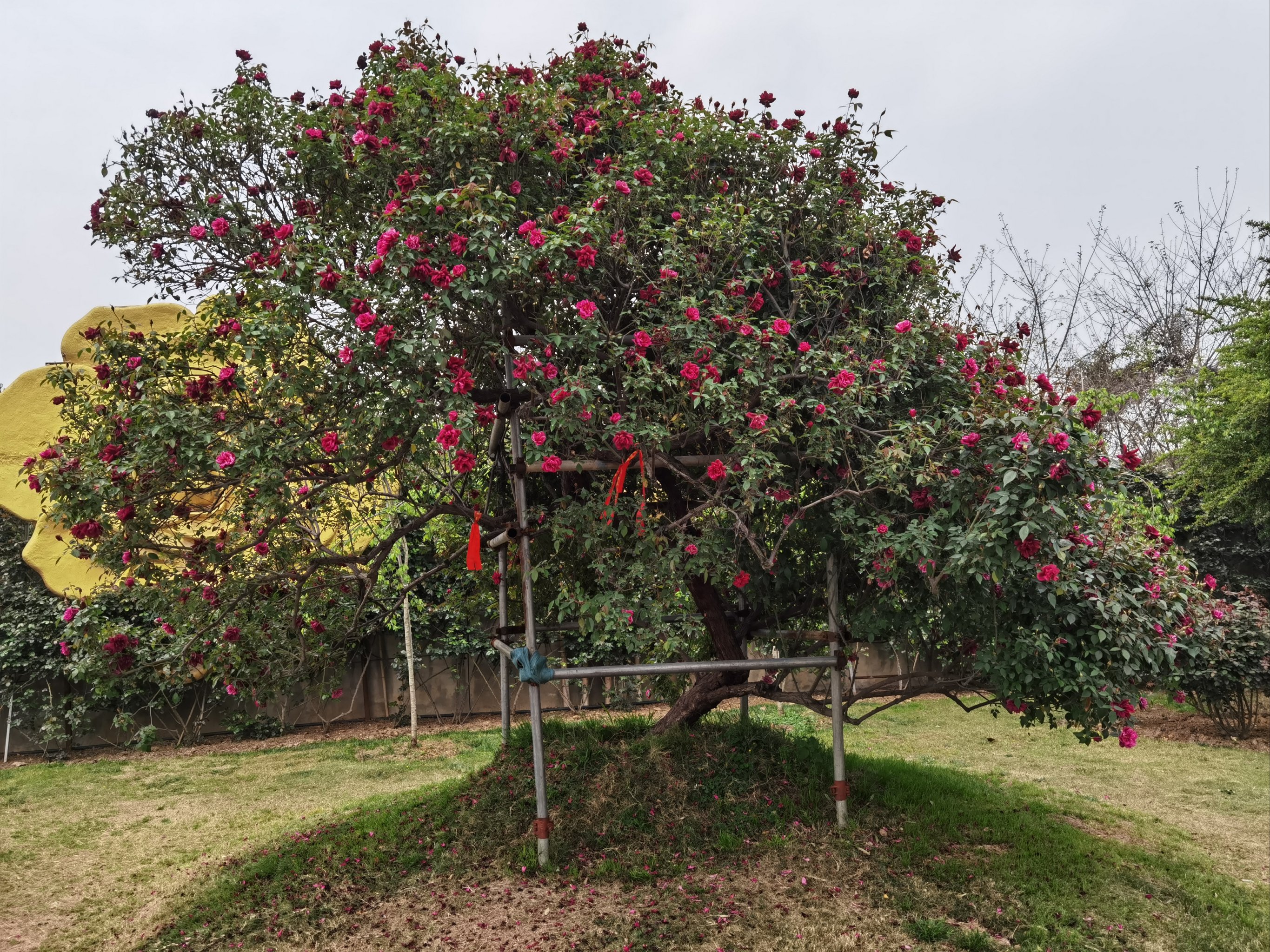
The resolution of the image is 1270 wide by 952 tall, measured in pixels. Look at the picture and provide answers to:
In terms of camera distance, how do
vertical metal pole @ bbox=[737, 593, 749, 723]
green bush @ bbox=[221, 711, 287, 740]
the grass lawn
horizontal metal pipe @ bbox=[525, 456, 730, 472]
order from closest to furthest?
the grass lawn < horizontal metal pipe @ bbox=[525, 456, 730, 472] < vertical metal pole @ bbox=[737, 593, 749, 723] < green bush @ bbox=[221, 711, 287, 740]

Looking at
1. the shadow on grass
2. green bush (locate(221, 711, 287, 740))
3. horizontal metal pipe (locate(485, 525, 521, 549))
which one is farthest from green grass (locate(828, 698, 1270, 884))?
green bush (locate(221, 711, 287, 740))

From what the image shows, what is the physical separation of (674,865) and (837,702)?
4.13ft

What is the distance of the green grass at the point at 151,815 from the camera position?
5.78 metres

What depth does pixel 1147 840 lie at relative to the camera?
20.2 feet

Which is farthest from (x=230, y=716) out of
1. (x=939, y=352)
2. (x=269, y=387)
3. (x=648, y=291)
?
(x=939, y=352)

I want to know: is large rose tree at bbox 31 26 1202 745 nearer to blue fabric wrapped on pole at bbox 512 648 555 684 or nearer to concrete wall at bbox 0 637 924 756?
blue fabric wrapped on pole at bbox 512 648 555 684

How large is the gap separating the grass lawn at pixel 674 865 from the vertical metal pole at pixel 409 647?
8.38 ft

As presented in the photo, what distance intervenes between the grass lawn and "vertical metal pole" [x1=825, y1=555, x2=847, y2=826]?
0.54 ft

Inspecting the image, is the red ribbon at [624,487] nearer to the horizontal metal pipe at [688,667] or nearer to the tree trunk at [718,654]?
the horizontal metal pipe at [688,667]

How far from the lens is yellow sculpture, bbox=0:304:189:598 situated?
10078mm

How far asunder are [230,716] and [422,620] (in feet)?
8.34

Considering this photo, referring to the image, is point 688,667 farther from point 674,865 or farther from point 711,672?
point 711,672

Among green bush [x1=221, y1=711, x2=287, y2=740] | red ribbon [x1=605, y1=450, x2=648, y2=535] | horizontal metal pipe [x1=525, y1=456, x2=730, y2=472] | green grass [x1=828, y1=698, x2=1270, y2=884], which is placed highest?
horizontal metal pipe [x1=525, y1=456, x2=730, y2=472]

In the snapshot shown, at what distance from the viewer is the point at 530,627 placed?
488 cm
